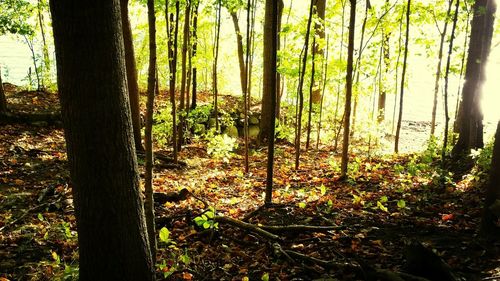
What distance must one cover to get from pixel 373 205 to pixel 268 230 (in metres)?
2.31

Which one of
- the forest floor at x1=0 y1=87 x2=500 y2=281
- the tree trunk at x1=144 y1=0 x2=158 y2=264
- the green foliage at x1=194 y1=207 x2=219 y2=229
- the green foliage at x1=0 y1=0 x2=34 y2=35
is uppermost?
the green foliage at x1=0 y1=0 x2=34 y2=35

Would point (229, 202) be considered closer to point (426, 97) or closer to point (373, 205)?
point (373, 205)

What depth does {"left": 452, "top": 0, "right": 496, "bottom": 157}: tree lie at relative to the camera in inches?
319

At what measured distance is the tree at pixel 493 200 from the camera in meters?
3.87

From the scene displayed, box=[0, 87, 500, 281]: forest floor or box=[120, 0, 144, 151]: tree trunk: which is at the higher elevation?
box=[120, 0, 144, 151]: tree trunk

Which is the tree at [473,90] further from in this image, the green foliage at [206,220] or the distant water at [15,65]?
the distant water at [15,65]

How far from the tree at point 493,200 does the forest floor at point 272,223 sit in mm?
263

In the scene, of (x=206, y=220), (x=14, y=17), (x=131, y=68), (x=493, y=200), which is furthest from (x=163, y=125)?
(x=493, y=200)

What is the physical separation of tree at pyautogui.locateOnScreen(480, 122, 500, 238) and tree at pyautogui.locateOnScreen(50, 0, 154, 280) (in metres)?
3.86

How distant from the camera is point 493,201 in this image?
394 cm

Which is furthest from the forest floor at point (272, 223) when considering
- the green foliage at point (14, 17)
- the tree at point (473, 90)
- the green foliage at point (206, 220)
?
the green foliage at point (14, 17)

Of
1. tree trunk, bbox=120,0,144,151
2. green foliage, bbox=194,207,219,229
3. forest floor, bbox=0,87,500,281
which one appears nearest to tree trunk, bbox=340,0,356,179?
forest floor, bbox=0,87,500,281

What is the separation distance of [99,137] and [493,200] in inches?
168

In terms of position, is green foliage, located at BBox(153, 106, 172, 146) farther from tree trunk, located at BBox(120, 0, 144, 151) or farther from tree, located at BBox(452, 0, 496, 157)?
tree, located at BBox(452, 0, 496, 157)
